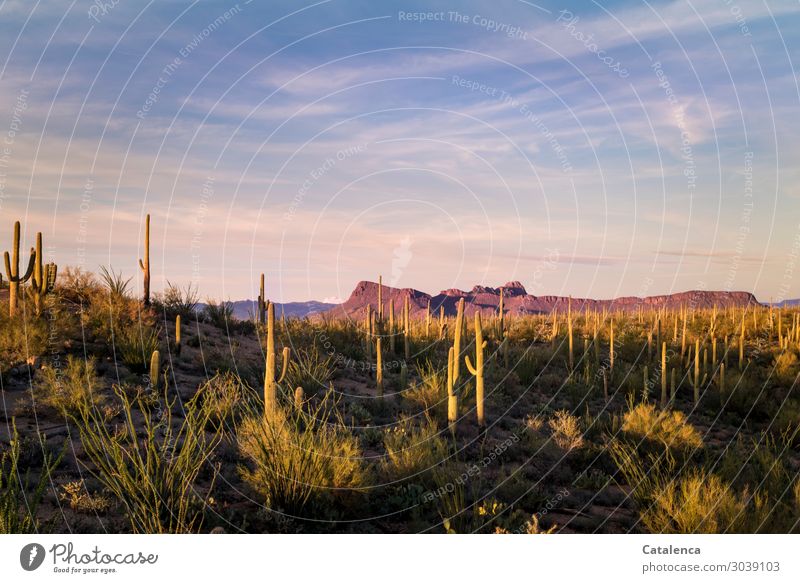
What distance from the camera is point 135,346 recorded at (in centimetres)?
1553

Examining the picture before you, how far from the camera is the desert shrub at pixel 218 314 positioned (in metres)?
22.8

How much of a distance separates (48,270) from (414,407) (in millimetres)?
11510

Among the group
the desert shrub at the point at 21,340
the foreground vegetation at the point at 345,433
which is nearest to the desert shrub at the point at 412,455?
the foreground vegetation at the point at 345,433

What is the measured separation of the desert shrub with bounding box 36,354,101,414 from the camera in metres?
12.1

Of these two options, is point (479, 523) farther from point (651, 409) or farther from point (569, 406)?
point (569, 406)

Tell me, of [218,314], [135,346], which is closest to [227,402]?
[135,346]

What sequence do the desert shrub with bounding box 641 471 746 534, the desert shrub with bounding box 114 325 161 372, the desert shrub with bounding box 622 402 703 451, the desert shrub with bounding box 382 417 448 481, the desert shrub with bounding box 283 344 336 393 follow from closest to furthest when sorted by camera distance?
the desert shrub with bounding box 641 471 746 534 < the desert shrub with bounding box 382 417 448 481 < the desert shrub with bounding box 622 402 703 451 < the desert shrub with bounding box 283 344 336 393 < the desert shrub with bounding box 114 325 161 372

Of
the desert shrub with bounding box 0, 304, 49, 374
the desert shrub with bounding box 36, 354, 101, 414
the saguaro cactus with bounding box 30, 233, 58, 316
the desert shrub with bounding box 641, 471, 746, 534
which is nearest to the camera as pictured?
the desert shrub with bounding box 641, 471, 746, 534

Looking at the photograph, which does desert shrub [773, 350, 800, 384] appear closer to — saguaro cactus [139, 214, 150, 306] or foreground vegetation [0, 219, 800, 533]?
foreground vegetation [0, 219, 800, 533]

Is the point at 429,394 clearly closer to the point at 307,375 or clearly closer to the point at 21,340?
the point at 307,375

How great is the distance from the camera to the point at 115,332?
1688cm

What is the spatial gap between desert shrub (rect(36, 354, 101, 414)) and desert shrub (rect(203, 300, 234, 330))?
8432 millimetres

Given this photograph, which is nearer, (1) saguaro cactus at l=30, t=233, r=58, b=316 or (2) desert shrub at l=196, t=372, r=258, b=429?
(2) desert shrub at l=196, t=372, r=258, b=429

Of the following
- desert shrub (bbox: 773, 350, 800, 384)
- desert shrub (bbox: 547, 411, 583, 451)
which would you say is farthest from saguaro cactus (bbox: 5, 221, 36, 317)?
desert shrub (bbox: 773, 350, 800, 384)
